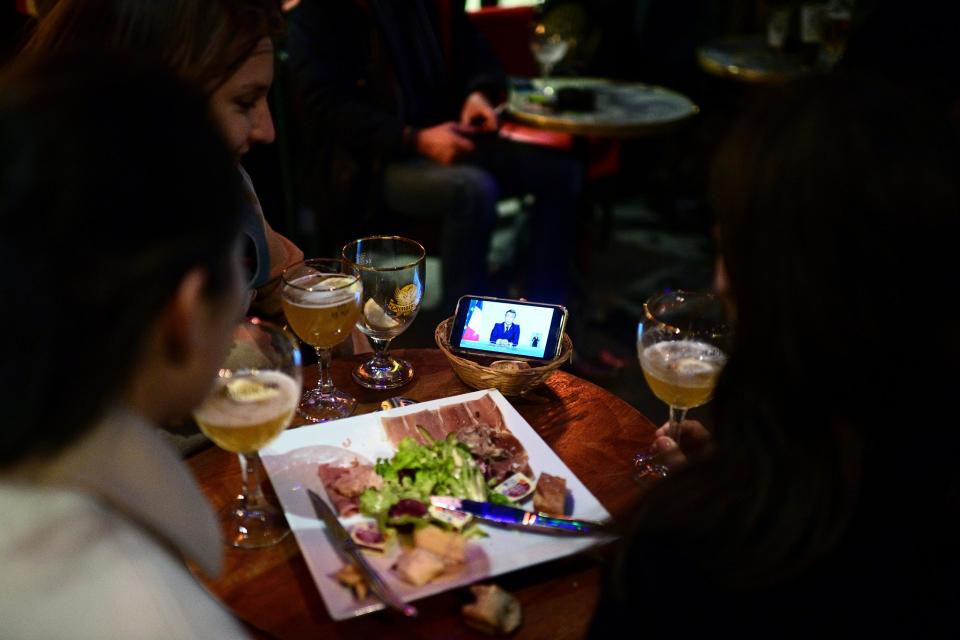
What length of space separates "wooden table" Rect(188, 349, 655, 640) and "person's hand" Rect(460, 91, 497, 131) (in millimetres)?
2051

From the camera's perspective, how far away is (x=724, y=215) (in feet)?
2.60

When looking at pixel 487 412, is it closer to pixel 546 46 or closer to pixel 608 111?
pixel 608 111

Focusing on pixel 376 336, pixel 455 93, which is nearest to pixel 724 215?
pixel 376 336

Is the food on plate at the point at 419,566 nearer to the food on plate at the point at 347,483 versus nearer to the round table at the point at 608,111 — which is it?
the food on plate at the point at 347,483

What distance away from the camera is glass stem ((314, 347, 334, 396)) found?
153 cm

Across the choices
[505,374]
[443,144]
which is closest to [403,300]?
[505,374]

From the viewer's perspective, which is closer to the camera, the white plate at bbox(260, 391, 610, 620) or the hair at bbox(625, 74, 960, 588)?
the hair at bbox(625, 74, 960, 588)

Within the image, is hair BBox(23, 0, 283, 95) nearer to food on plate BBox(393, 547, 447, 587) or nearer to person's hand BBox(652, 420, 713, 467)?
food on plate BBox(393, 547, 447, 587)

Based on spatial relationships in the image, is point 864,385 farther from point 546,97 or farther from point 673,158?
point 673,158

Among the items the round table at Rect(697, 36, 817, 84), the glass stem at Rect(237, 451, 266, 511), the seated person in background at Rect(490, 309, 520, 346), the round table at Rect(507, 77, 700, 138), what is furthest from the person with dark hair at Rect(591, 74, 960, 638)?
the round table at Rect(697, 36, 817, 84)

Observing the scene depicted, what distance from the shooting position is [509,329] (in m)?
1.52

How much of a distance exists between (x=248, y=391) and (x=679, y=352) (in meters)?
0.70

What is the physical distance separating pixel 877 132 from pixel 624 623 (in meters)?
0.54

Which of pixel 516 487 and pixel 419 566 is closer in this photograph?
pixel 419 566
